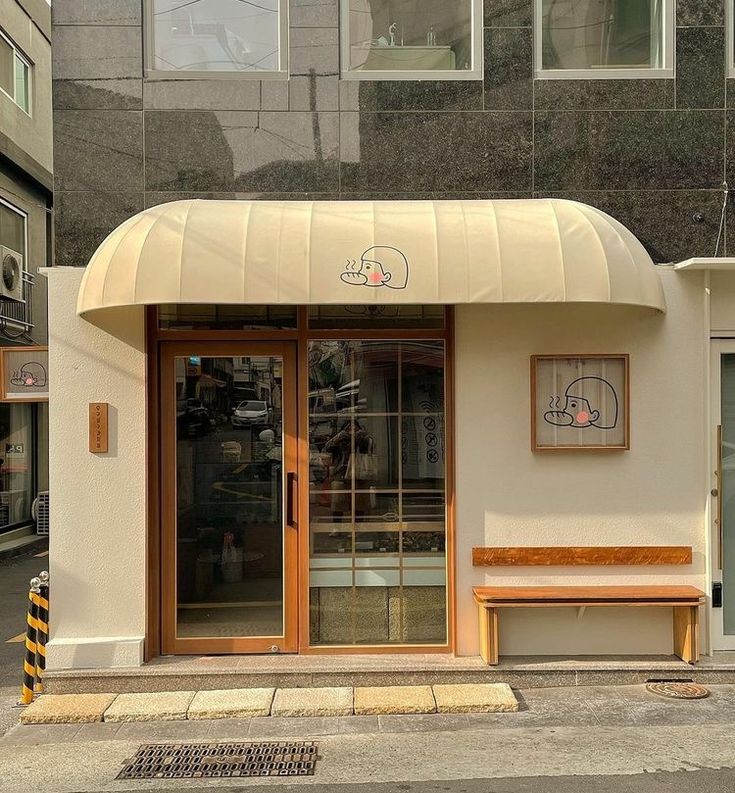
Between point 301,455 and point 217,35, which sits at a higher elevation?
point 217,35

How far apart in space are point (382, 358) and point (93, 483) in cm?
256

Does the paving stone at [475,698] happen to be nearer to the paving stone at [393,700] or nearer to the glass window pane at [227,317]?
the paving stone at [393,700]

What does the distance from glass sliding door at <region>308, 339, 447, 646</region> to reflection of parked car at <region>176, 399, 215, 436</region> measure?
2.81 ft

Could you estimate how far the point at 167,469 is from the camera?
23.4ft

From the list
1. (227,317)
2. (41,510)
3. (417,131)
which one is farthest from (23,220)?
(417,131)

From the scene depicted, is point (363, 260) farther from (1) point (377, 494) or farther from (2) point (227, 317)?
(1) point (377, 494)

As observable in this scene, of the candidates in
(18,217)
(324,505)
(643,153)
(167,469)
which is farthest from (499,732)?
(18,217)

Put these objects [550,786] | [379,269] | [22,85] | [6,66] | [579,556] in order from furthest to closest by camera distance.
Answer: [22,85]
[6,66]
[579,556]
[379,269]
[550,786]

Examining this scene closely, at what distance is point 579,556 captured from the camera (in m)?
6.99

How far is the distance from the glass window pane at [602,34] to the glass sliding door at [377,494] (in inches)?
110

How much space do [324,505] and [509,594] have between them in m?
1.68

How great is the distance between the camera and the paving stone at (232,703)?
6227 mm

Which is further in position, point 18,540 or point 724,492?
point 18,540

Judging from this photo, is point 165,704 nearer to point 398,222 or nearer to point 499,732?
point 499,732
